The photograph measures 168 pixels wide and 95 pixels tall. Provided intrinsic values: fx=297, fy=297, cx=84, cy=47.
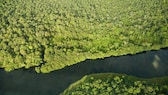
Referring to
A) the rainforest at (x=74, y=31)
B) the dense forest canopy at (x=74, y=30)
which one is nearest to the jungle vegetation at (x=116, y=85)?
the rainforest at (x=74, y=31)

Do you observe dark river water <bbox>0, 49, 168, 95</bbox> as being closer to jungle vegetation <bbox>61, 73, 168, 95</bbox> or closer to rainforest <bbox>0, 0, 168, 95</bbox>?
rainforest <bbox>0, 0, 168, 95</bbox>

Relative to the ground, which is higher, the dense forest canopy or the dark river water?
the dense forest canopy

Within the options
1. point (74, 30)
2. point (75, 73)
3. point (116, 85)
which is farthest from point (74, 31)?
point (116, 85)

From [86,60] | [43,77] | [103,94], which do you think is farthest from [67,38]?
[103,94]

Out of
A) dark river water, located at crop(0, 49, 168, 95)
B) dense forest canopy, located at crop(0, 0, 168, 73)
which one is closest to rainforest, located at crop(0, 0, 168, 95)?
dense forest canopy, located at crop(0, 0, 168, 73)

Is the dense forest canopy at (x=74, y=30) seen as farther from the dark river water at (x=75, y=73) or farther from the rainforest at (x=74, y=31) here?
the dark river water at (x=75, y=73)

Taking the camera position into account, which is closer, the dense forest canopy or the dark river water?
the dark river water
